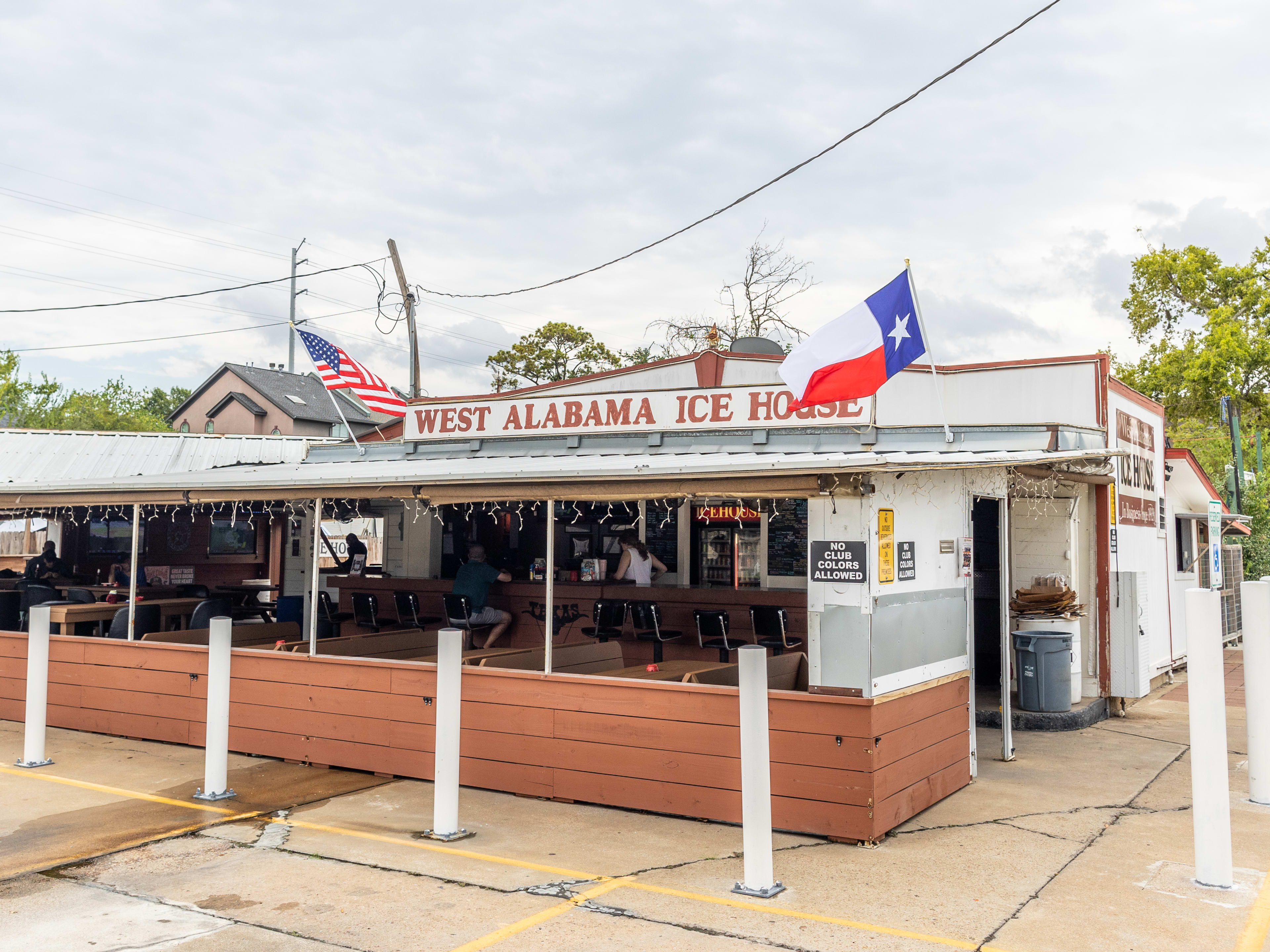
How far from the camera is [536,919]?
4.88m

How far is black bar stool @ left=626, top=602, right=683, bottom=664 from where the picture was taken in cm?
1095

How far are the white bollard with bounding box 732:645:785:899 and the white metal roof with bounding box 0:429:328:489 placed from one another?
15.0m

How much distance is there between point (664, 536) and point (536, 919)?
27.2 ft

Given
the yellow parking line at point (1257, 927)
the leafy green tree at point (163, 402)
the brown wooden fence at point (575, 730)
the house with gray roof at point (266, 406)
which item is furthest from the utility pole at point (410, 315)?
the leafy green tree at point (163, 402)

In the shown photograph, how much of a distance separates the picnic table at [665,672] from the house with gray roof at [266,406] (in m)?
34.1

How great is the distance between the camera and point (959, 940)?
463 centimetres

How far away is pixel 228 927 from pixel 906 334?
19.6 ft

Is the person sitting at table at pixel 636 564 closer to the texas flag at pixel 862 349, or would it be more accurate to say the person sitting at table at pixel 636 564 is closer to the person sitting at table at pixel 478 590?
the person sitting at table at pixel 478 590

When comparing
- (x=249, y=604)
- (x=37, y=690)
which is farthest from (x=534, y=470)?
(x=249, y=604)

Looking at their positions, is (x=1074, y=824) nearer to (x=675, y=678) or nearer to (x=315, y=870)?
(x=675, y=678)

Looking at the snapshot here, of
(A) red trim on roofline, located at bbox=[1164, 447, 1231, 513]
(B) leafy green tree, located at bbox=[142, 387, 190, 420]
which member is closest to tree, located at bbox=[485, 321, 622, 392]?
(A) red trim on roofline, located at bbox=[1164, 447, 1231, 513]

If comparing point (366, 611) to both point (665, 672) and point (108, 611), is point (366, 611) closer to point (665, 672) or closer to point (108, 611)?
point (108, 611)

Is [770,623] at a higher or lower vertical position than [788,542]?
lower

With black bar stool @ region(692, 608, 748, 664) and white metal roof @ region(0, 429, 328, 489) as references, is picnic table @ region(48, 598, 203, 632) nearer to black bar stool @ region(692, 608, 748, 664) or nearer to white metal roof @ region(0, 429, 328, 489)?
black bar stool @ region(692, 608, 748, 664)
